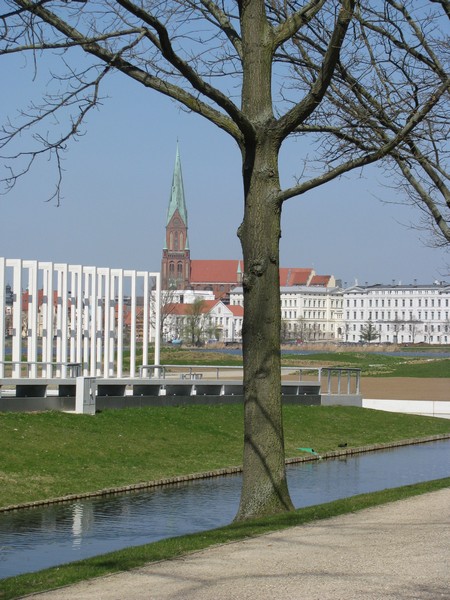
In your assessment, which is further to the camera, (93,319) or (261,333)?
(93,319)

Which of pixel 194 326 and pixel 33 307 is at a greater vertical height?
pixel 194 326

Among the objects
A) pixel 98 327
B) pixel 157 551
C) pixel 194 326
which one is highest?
pixel 194 326

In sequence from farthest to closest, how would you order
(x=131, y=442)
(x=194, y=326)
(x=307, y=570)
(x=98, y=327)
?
(x=194, y=326) → (x=98, y=327) → (x=131, y=442) → (x=307, y=570)

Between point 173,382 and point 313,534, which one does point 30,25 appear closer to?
point 313,534

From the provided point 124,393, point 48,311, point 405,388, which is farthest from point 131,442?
point 405,388

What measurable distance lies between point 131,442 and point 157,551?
14.0 m

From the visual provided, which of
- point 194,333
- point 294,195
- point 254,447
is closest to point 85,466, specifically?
point 254,447

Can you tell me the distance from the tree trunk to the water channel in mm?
2295

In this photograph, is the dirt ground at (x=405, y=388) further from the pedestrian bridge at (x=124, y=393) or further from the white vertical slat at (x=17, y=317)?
the white vertical slat at (x=17, y=317)

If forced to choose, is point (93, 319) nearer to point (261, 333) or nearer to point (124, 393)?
point (124, 393)

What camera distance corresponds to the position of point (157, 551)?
1027 cm

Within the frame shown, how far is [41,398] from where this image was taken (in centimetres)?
2620

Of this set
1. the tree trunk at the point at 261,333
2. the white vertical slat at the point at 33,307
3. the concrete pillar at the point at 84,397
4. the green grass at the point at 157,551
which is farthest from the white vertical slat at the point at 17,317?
the tree trunk at the point at 261,333

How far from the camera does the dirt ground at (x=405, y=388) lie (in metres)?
46.6
